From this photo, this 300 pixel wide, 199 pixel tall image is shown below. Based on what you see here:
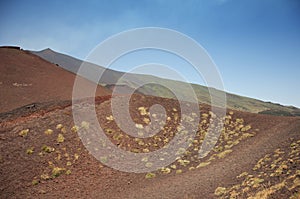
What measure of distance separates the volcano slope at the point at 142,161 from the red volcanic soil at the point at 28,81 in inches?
378

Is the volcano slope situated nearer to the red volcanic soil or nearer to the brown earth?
the brown earth

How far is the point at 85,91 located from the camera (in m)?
38.6

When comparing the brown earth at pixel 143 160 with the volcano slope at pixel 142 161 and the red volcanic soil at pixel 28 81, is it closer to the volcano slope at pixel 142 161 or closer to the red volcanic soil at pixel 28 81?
the volcano slope at pixel 142 161

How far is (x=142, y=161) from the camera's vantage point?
2023 cm

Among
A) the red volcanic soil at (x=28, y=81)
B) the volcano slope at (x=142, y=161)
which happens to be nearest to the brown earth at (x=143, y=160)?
the volcano slope at (x=142, y=161)

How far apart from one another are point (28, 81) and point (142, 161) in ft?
89.9

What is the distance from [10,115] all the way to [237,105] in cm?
18845

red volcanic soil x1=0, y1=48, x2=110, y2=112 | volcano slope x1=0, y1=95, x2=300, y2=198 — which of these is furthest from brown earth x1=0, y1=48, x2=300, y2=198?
red volcanic soil x1=0, y1=48, x2=110, y2=112

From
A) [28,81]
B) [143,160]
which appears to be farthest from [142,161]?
[28,81]

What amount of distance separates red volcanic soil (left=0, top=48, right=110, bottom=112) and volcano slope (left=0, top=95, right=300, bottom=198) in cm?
959

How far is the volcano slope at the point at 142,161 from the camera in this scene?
15.1 metres

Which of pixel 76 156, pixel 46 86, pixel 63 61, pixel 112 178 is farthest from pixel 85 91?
pixel 63 61

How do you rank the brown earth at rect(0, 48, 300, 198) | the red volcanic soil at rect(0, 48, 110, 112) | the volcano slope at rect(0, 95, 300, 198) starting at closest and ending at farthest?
the volcano slope at rect(0, 95, 300, 198) → the brown earth at rect(0, 48, 300, 198) → the red volcanic soil at rect(0, 48, 110, 112)

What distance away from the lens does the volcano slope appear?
1515 centimetres
